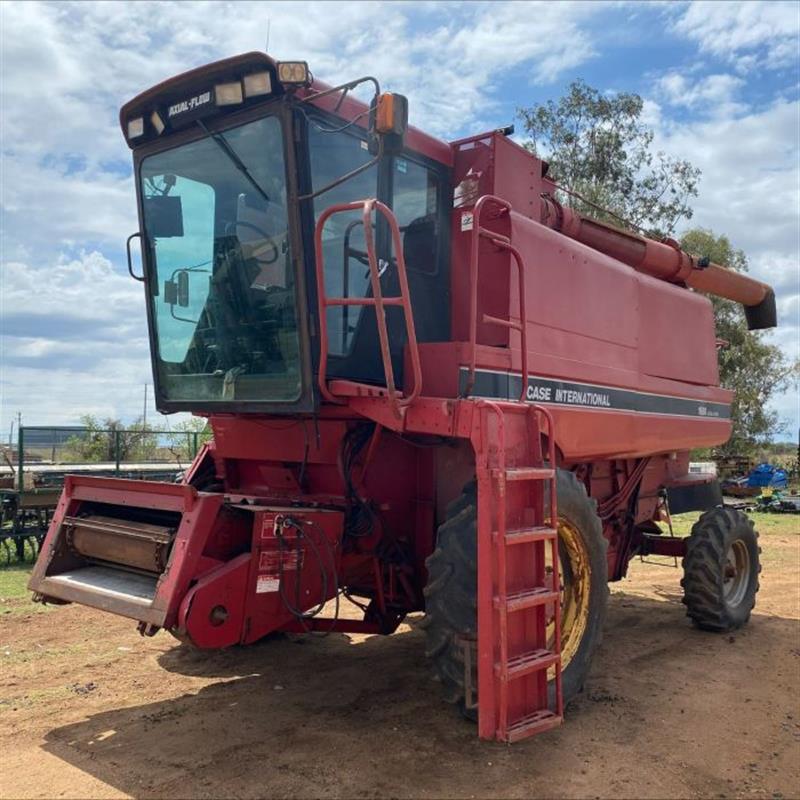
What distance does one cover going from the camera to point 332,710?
461 cm

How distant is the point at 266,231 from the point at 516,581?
2325 mm

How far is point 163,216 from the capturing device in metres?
5.08

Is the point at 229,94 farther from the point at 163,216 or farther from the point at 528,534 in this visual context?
the point at 528,534

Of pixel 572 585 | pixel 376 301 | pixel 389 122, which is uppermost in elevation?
pixel 389 122

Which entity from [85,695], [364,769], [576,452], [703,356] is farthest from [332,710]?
[703,356]

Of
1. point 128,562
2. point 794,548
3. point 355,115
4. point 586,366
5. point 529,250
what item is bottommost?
point 794,548

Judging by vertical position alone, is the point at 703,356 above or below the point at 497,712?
above

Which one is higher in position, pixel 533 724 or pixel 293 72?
pixel 293 72

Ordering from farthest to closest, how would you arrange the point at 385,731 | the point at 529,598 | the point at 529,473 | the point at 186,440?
the point at 186,440 < the point at 385,731 < the point at 529,473 < the point at 529,598

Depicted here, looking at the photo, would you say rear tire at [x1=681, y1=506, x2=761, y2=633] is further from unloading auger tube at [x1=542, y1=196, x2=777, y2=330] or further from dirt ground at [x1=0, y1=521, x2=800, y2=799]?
unloading auger tube at [x1=542, y1=196, x2=777, y2=330]

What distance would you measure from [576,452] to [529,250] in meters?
1.37

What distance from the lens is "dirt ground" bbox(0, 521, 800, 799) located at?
366 cm

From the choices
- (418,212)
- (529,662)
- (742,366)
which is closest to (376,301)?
(418,212)

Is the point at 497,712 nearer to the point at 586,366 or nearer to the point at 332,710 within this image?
the point at 332,710
